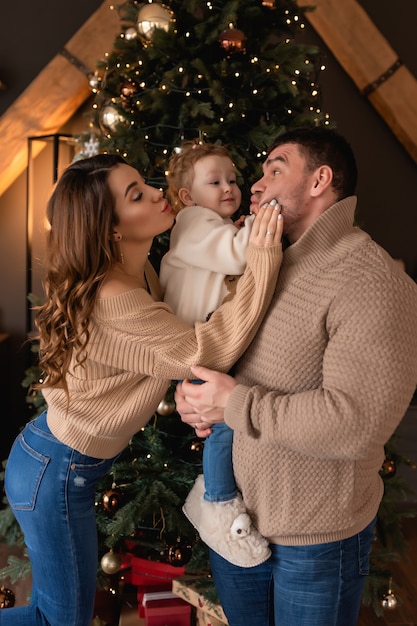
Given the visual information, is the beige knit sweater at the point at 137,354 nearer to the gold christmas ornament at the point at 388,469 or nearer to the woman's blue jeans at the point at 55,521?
the woman's blue jeans at the point at 55,521

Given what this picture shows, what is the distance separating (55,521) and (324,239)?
0.96 metres

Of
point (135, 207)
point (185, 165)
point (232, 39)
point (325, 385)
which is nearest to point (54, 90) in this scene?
point (232, 39)

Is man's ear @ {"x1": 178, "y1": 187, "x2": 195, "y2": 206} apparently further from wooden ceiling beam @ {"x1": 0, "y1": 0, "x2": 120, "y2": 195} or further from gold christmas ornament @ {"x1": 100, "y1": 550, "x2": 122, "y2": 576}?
wooden ceiling beam @ {"x1": 0, "y1": 0, "x2": 120, "y2": 195}

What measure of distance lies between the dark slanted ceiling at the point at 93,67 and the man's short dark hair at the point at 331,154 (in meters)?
2.33

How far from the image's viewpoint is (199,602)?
224 centimetres

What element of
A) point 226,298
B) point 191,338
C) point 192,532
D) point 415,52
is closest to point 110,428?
point 191,338

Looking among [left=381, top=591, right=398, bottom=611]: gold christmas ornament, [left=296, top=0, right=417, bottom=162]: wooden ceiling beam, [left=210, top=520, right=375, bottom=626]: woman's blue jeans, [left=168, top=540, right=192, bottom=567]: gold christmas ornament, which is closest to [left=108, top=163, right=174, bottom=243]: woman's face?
[left=210, top=520, right=375, bottom=626]: woman's blue jeans

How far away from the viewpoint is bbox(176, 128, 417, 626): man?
4.07 ft

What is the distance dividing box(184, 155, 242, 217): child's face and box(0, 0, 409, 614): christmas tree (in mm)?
334

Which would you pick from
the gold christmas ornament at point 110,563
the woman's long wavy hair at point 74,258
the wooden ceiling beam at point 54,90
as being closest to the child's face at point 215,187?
the woman's long wavy hair at point 74,258

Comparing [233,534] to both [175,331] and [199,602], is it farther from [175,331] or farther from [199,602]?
[199,602]

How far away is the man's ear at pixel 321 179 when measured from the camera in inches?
57.3

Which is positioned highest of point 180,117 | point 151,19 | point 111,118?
point 151,19

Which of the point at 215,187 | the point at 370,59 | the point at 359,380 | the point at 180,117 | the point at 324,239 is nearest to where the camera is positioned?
the point at 359,380
